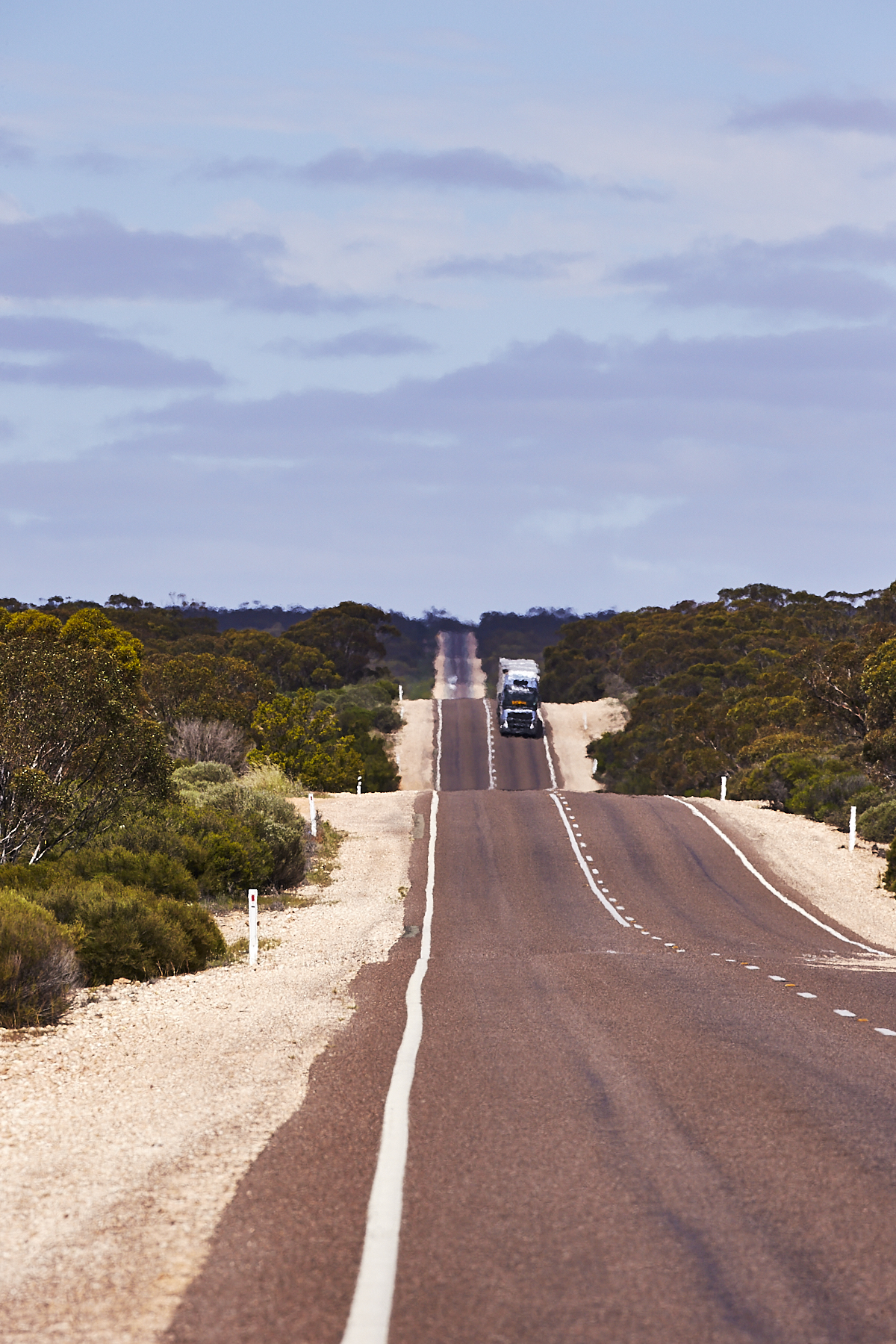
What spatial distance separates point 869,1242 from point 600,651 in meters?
106

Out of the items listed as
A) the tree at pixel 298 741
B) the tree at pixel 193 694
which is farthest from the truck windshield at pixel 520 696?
the tree at pixel 298 741

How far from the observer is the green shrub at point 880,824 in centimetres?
3303

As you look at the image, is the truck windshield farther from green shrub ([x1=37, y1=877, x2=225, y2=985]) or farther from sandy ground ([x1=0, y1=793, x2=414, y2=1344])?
sandy ground ([x1=0, y1=793, x2=414, y2=1344])

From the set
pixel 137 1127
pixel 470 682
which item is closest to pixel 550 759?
pixel 470 682

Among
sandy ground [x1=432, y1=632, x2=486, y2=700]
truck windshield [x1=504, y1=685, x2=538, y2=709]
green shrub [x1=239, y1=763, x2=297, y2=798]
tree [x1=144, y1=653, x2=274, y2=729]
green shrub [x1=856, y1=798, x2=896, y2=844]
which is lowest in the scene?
green shrub [x1=856, y1=798, x2=896, y2=844]

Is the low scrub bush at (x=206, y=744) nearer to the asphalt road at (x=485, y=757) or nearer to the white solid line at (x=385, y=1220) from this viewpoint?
the asphalt road at (x=485, y=757)

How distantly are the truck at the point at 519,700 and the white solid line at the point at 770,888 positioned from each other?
94.4 ft

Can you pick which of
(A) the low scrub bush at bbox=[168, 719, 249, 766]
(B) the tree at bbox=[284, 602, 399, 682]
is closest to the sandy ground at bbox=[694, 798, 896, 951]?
(A) the low scrub bush at bbox=[168, 719, 249, 766]

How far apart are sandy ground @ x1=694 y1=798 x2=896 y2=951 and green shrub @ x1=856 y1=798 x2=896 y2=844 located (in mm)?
391

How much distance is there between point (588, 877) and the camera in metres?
Answer: 28.6

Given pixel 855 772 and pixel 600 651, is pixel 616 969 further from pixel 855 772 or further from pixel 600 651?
pixel 600 651

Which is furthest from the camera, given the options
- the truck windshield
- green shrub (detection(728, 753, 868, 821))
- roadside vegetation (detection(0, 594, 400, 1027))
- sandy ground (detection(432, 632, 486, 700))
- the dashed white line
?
sandy ground (detection(432, 632, 486, 700))

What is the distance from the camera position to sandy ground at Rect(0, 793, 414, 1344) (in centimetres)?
480

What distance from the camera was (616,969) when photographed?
14922mm
